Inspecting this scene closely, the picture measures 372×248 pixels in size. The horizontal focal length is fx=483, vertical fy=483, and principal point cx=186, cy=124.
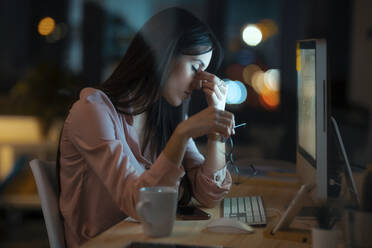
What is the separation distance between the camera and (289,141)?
3828mm

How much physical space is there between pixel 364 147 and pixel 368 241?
2.46 m

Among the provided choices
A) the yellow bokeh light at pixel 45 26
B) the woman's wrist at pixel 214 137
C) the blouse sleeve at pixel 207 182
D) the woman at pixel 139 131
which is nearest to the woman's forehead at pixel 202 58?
the woman at pixel 139 131

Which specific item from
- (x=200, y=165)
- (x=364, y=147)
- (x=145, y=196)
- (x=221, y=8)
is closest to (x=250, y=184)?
(x=200, y=165)

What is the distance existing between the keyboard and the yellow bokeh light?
10.0ft

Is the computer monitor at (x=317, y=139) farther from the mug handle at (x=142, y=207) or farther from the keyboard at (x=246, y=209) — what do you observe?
the mug handle at (x=142, y=207)

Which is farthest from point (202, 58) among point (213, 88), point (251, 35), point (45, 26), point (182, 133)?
point (45, 26)

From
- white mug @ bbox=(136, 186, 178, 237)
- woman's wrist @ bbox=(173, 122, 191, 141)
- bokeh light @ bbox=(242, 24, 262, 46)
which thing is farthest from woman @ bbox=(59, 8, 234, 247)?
bokeh light @ bbox=(242, 24, 262, 46)

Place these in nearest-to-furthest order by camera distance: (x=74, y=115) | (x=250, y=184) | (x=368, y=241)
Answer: (x=368, y=241) < (x=74, y=115) < (x=250, y=184)

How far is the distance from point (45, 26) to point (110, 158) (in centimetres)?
330

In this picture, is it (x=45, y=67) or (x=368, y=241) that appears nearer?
(x=368, y=241)

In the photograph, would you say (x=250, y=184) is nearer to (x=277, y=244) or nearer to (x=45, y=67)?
(x=277, y=244)

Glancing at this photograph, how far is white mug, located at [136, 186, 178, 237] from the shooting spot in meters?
0.93

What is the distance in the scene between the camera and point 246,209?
1236mm

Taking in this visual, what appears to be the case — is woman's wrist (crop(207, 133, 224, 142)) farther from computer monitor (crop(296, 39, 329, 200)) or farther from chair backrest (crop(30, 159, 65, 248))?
chair backrest (crop(30, 159, 65, 248))
